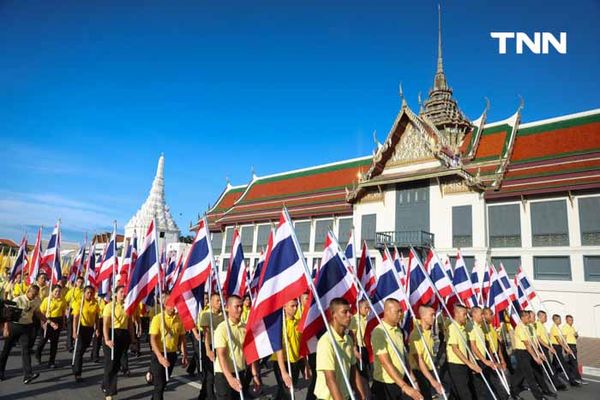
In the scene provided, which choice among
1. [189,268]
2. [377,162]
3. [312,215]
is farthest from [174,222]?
[189,268]

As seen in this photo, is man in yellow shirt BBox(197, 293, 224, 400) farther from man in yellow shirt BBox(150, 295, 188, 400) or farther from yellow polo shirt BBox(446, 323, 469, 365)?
yellow polo shirt BBox(446, 323, 469, 365)

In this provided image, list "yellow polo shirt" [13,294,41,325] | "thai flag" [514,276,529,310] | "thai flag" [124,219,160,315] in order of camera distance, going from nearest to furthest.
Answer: "thai flag" [124,219,160,315], "yellow polo shirt" [13,294,41,325], "thai flag" [514,276,529,310]

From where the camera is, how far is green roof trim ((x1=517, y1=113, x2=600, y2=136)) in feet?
76.4

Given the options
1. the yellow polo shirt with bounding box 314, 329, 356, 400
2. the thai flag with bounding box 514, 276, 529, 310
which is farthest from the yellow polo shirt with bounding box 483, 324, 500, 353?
the thai flag with bounding box 514, 276, 529, 310

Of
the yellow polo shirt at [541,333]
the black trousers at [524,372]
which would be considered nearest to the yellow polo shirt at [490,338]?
the black trousers at [524,372]

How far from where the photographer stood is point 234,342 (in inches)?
205

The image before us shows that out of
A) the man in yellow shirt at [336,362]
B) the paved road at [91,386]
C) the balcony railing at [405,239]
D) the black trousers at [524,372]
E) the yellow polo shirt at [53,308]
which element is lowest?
the paved road at [91,386]

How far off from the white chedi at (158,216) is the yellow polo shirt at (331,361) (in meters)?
75.6

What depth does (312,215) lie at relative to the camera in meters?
31.0

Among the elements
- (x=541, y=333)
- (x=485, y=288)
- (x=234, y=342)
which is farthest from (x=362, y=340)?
(x=485, y=288)

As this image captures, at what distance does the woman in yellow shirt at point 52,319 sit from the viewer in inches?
368

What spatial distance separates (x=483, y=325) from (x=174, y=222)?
266 ft

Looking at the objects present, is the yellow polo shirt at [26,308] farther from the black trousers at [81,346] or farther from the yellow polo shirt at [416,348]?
the yellow polo shirt at [416,348]

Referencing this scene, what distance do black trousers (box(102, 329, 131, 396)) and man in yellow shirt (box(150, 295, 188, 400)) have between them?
982mm
